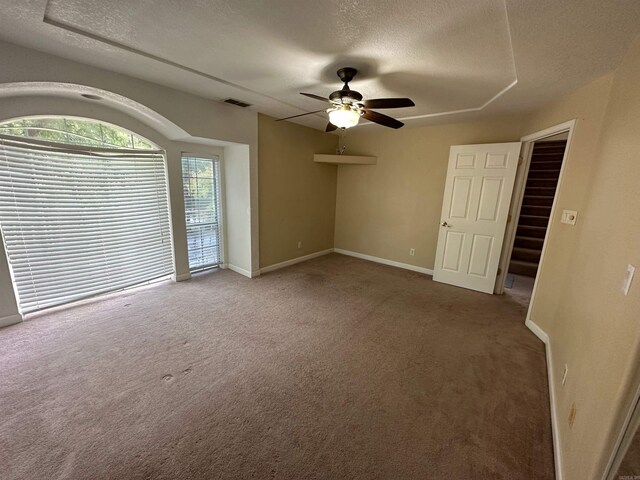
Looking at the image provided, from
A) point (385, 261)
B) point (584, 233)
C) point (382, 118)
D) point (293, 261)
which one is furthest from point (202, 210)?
point (584, 233)

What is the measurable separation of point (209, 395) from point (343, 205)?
4.18 m

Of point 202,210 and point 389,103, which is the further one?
point 202,210

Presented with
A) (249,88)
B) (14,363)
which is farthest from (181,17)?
(14,363)

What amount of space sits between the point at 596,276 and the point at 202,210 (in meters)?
4.32

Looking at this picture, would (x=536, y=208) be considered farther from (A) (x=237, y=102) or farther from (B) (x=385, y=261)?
(A) (x=237, y=102)

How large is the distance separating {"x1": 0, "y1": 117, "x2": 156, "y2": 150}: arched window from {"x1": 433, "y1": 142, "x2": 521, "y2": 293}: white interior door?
4.26 metres

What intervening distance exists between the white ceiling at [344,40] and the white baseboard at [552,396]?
235 centimetres

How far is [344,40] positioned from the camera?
1.78 metres

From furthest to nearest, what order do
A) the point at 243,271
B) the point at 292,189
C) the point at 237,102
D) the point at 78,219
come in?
the point at 292,189
the point at 243,271
the point at 237,102
the point at 78,219

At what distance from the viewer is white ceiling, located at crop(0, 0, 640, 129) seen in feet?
4.78

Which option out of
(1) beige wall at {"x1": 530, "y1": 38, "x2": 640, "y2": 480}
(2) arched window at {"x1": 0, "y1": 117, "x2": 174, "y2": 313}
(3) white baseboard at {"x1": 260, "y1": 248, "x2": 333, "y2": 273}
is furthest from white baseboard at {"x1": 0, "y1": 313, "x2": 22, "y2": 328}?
(1) beige wall at {"x1": 530, "y1": 38, "x2": 640, "y2": 480}

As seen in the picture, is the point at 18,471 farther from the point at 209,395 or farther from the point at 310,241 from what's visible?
the point at 310,241

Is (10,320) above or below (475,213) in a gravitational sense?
below

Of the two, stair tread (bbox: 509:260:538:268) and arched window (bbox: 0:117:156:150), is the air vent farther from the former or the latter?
stair tread (bbox: 509:260:538:268)
